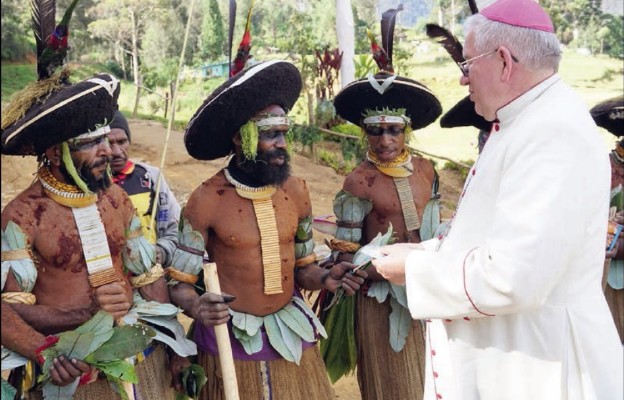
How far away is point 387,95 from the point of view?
4.21 metres

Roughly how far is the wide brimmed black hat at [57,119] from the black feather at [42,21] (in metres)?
0.29

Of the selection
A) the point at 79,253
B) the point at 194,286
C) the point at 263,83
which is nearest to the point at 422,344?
the point at 194,286

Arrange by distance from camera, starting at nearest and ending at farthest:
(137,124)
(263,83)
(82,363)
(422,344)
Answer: (82,363) → (263,83) → (422,344) → (137,124)

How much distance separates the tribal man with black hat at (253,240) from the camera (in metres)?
3.40

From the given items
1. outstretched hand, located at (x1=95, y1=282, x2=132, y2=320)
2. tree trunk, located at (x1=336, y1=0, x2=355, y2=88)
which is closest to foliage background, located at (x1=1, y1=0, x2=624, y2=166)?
tree trunk, located at (x1=336, y1=0, x2=355, y2=88)

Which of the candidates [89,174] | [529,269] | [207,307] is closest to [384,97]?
[207,307]

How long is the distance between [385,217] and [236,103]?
1.26 m

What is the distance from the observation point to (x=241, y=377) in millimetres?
3502

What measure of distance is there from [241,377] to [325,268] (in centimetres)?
80

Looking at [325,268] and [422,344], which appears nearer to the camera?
[325,268]

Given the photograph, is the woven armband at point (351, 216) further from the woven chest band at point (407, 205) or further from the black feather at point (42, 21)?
the black feather at point (42, 21)

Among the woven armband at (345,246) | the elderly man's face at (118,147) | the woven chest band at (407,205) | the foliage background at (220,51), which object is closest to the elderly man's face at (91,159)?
the elderly man's face at (118,147)

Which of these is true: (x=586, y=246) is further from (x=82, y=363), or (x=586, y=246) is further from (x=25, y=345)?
(x=25, y=345)

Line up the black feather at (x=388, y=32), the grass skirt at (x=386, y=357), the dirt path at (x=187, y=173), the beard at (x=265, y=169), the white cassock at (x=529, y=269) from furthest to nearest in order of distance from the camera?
the dirt path at (x=187, y=173) < the black feather at (x=388, y=32) < the grass skirt at (x=386, y=357) < the beard at (x=265, y=169) < the white cassock at (x=529, y=269)
